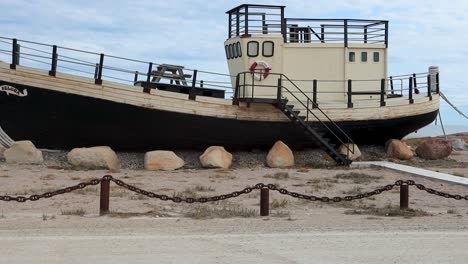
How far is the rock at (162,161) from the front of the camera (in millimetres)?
19172

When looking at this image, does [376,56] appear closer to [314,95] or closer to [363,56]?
[363,56]

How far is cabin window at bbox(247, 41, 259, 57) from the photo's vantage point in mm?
21250

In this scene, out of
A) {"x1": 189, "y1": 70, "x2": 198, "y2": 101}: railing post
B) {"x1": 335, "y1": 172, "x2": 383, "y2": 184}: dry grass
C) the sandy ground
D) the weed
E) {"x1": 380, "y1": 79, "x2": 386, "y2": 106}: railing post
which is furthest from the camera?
{"x1": 380, "y1": 79, "x2": 386, "y2": 106}: railing post

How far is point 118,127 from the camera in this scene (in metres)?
19.6

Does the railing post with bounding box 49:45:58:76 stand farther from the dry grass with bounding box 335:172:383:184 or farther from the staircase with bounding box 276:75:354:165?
the dry grass with bounding box 335:172:383:184

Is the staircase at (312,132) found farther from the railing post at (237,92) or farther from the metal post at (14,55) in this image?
the metal post at (14,55)

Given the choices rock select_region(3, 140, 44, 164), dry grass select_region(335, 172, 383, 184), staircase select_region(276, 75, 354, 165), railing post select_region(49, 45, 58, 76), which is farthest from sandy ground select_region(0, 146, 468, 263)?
staircase select_region(276, 75, 354, 165)

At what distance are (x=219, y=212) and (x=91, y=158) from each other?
9211 millimetres

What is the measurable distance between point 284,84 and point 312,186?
7.68 meters

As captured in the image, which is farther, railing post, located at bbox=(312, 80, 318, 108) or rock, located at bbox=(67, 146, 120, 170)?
railing post, located at bbox=(312, 80, 318, 108)

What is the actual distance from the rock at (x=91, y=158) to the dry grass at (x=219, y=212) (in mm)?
8086

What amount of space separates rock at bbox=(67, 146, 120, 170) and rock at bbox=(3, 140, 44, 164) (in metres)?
1.09

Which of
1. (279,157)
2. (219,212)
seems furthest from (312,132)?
(219,212)

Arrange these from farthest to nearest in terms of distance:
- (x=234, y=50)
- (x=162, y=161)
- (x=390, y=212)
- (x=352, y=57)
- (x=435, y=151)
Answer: (x=435, y=151), (x=352, y=57), (x=234, y=50), (x=162, y=161), (x=390, y=212)
